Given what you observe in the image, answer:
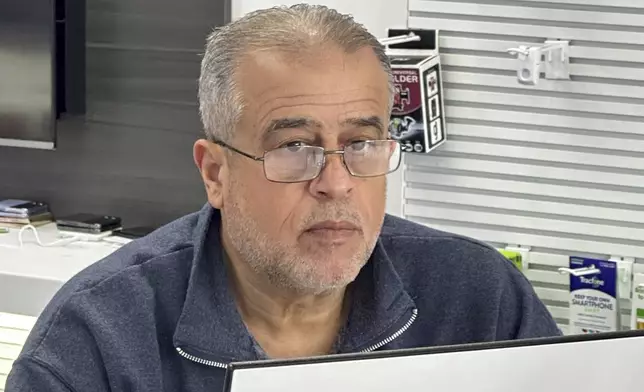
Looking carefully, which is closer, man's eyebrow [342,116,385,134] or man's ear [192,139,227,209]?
man's eyebrow [342,116,385,134]

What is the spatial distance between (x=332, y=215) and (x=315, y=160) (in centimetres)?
7

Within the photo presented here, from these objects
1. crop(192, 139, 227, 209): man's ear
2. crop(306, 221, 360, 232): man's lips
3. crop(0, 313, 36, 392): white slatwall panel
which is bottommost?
crop(0, 313, 36, 392): white slatwall panel

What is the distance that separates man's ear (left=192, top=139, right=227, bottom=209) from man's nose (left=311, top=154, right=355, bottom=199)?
0.55ft

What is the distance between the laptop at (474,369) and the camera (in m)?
0.86

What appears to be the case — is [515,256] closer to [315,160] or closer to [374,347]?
[374,347]

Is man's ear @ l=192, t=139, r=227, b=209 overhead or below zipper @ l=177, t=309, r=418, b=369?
overhead

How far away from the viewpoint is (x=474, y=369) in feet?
3.02

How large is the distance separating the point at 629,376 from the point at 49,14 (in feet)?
7.40

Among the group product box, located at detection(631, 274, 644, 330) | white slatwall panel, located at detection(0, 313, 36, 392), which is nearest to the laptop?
product box, located at detection(631, 274, 644, 330)

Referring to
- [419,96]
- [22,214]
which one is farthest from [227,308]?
[22,214]

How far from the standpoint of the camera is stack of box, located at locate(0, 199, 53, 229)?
2.98 metres

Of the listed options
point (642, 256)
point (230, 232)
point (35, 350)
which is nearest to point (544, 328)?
point (230, 232)

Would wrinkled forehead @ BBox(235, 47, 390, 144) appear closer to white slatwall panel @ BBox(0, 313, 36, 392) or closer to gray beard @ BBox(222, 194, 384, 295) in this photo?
gray beard @ BBox(222, 194, 384, 295)

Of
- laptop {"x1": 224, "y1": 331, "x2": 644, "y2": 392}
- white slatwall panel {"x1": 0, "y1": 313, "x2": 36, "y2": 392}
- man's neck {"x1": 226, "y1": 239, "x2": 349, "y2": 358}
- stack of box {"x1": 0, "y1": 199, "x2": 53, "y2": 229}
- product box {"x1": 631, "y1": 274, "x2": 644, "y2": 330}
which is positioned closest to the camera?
laptop {"x1": 224, "y1": 331, "x2": 644, "y2": 392}
